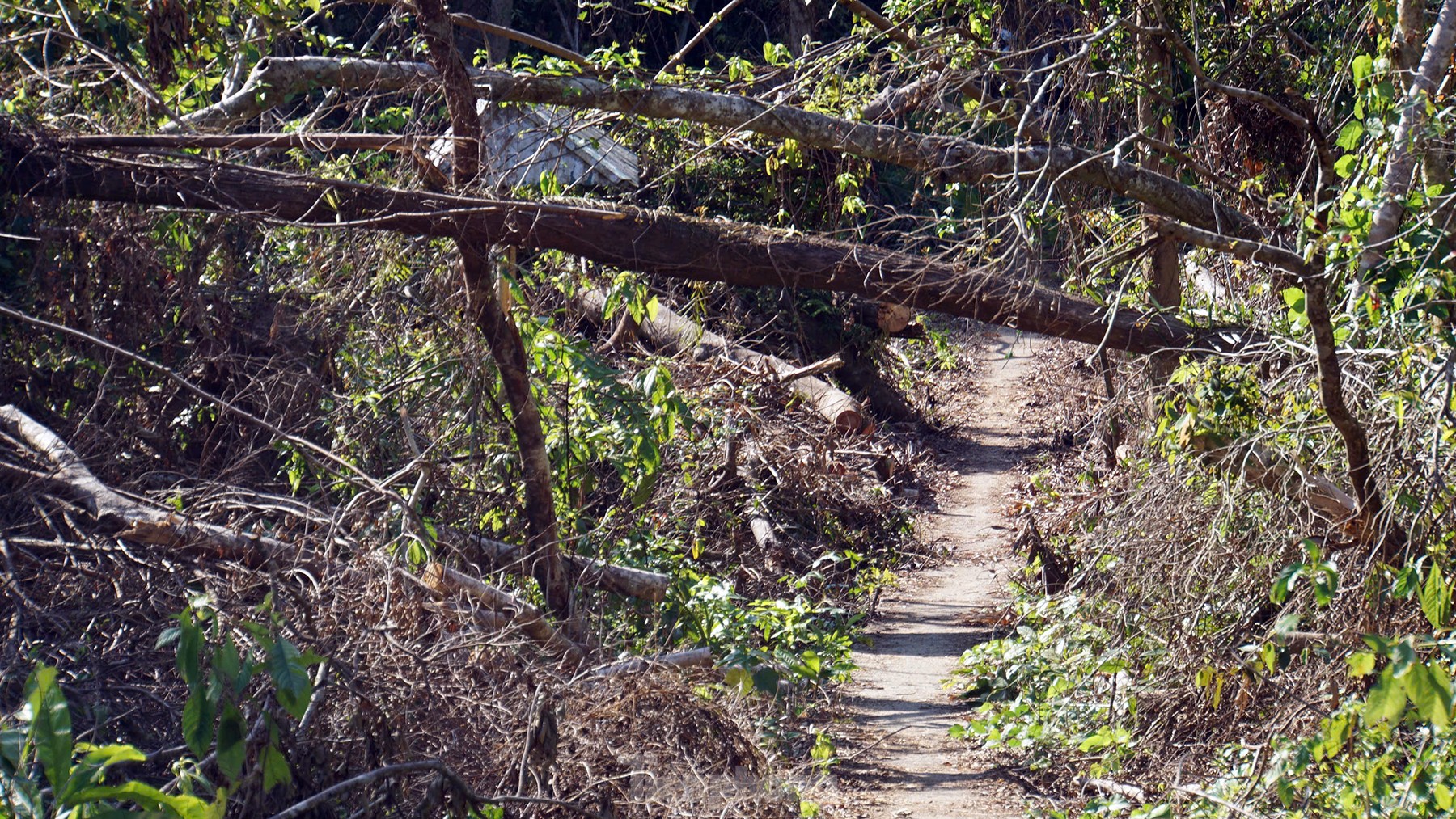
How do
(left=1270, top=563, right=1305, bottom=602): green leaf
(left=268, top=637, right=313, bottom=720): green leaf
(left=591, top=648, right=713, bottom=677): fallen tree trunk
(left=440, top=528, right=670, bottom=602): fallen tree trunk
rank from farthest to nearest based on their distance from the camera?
(left=440, top=528, right=670, bottom=602): fallen tree trunk < (left=591, top=648, right=713, bottom=677): fallen tree trunk < (left=1270, top=563, right=1305, bottom=602): green leaf < (left=268, top=637, right=313, bottom=720): green leaf

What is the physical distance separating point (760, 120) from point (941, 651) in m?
3.54

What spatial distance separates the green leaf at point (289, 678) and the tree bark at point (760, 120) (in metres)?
3.45

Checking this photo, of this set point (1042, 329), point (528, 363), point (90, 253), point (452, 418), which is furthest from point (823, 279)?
point (90, 253)

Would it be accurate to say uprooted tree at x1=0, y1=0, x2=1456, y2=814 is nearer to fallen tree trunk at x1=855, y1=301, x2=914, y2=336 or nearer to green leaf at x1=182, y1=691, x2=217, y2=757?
green leaf at x1=182, y1=691, x2=217, y2=757

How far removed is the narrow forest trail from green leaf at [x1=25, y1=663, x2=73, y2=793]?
365 centimetres

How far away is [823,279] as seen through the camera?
5410mm

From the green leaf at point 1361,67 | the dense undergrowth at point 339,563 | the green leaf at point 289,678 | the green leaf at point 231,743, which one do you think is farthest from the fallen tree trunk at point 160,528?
the green leaf at point 1361,67

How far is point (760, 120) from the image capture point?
561 cm

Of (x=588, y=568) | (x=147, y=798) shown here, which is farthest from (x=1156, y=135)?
(x=147, y=798)

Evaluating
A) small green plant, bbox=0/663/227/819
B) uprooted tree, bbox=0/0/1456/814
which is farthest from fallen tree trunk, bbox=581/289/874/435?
small green plant, bbox=0/663/227/819

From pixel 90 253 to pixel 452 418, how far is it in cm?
159

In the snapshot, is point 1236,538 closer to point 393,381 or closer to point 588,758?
point 588,758

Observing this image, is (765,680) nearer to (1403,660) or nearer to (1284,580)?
(1284,580)

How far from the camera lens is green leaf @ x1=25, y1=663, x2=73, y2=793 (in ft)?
6.01
